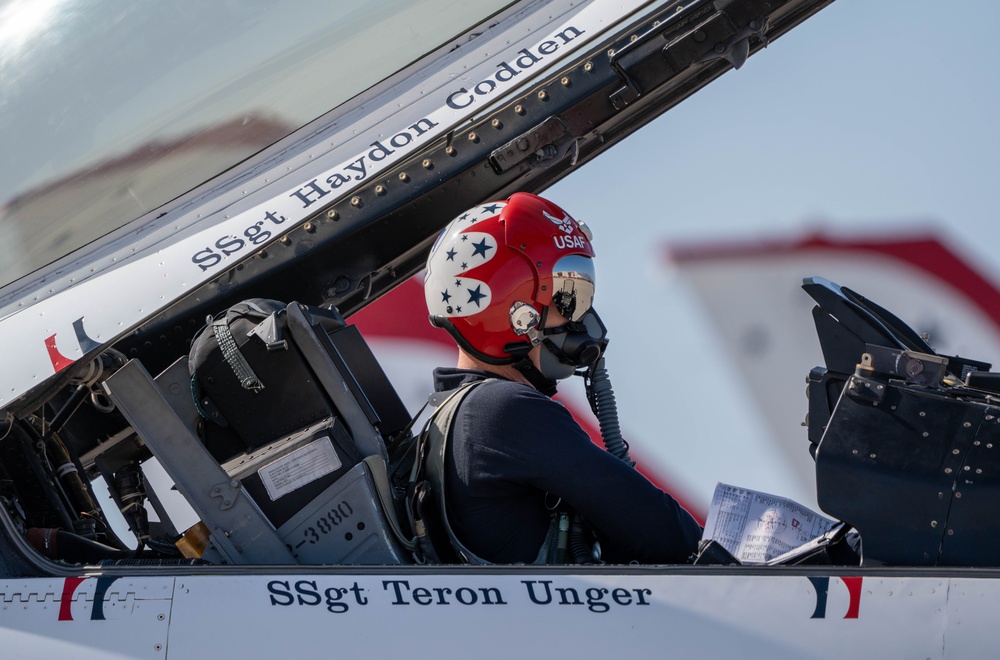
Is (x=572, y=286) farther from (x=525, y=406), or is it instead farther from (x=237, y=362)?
(x=237, y=362)

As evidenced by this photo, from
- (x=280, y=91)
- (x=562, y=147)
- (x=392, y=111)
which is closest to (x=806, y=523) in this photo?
(x=562, y=147)

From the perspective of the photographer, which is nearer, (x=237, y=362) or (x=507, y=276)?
(x=237, y=362)

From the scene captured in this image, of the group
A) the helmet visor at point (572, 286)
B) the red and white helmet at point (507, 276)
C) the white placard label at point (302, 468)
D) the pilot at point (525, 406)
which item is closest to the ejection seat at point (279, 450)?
the white placard label at point (302, 468)

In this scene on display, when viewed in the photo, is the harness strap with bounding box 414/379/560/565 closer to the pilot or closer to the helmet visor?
the pilot

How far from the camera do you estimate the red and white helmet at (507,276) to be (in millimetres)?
2004

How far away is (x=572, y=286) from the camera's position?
204 cm

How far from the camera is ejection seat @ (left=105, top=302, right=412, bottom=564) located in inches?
68.9

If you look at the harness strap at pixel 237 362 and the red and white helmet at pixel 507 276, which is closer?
the harness strap at pixel 237 362

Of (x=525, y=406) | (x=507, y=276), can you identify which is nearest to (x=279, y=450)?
(x=525, y=406)

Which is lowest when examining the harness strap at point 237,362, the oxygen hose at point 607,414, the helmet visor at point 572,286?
the oxygen hose at point 607,414

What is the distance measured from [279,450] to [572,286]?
0.69 meters

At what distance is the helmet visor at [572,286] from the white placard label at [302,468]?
58 cm

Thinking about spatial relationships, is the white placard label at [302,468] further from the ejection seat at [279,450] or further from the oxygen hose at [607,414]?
the oxygen hose at [607,414]

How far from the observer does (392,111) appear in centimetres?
201
